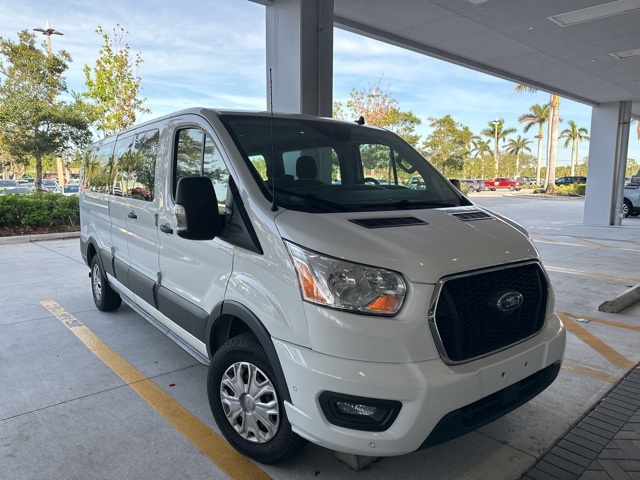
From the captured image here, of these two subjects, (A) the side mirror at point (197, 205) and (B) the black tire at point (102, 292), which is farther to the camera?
(B) the black tire at point (102, 292)

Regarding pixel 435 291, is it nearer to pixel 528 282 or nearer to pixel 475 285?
pixel 475 285

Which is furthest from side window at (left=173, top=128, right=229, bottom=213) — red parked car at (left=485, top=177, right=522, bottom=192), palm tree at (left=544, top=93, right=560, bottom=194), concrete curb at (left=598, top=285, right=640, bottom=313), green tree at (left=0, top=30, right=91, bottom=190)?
red parked car at (left=485, top=177, right=522, bottom=192)

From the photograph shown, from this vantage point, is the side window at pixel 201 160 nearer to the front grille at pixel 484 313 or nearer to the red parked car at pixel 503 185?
the front grille at pixel 484 313

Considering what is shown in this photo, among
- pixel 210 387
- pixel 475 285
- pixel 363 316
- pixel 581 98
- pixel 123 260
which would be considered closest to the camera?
pixel 363 316


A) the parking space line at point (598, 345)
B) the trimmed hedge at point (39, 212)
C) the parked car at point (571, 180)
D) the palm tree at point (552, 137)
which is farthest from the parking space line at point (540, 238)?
the parked car at point (571, 180)

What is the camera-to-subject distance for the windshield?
2693 millimetres

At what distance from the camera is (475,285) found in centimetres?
225

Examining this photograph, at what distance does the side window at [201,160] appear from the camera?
9.20ft

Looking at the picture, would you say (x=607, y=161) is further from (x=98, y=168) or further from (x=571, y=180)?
(x=571, y=180)

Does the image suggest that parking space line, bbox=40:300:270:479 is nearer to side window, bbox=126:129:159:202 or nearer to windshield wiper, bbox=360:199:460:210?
side window, bbox=126:129:159:202

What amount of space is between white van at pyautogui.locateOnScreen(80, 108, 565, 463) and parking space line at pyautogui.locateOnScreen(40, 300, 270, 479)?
115 mm

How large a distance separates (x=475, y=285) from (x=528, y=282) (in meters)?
0.48

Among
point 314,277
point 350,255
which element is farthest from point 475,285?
point 314,277

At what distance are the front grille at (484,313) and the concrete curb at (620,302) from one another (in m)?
3.61
